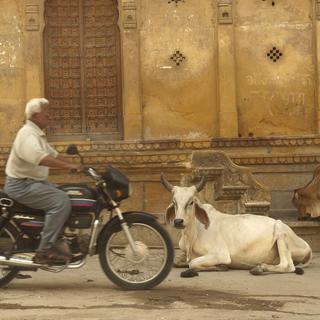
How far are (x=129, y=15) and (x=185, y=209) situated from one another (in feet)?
20.6

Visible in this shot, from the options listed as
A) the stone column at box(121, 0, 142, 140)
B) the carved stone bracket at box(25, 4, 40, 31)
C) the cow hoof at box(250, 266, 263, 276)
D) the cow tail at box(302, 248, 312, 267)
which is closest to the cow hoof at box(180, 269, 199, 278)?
the cow hoof at box(250, 266, 263, 276)

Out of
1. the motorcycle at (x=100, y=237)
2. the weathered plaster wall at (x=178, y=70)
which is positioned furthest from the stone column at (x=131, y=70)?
the motorcycle at (x=100, y=237)

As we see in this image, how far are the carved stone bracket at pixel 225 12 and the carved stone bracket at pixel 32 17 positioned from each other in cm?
310

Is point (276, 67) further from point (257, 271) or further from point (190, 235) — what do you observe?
point (257, 271)

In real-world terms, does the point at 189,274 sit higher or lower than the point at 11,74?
lower

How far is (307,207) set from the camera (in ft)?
41.7

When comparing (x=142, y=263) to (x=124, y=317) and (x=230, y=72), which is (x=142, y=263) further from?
(x=230, y=72)

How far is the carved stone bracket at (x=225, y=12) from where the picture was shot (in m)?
15.0

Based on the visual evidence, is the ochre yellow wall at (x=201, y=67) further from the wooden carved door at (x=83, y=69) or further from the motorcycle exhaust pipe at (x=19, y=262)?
the motorcycle exhaust pipe at (x=19, y=262)

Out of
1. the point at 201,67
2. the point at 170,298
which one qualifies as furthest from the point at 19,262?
the point at 201,67

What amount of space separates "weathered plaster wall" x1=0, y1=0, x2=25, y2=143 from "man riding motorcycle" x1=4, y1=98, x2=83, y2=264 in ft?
23.3

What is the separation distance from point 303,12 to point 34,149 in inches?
338

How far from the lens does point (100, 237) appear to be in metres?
8.16

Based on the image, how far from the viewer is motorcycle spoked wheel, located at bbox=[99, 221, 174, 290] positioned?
319 inches
